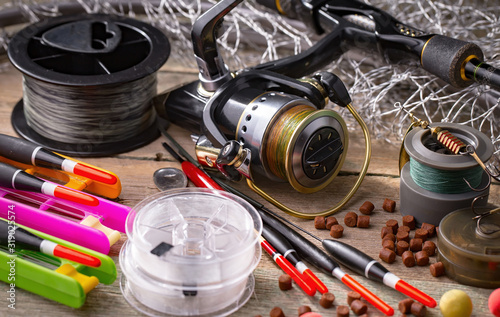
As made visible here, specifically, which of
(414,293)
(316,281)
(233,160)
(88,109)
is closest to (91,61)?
(88,109)

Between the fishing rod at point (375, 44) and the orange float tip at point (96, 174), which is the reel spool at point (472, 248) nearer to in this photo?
the fishing rod at point (375, 44)

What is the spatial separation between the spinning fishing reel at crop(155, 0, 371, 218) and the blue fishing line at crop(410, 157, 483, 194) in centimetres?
14

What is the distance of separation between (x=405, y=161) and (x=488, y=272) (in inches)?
11.8

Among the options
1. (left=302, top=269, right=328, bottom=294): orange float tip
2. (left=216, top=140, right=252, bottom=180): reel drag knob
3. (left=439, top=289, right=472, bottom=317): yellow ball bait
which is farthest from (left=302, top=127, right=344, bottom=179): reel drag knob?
(left=439, top=289, right=472, bottom=317): yellow ball bait

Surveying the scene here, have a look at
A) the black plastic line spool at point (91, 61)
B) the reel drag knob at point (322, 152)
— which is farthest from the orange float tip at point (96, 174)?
the reel drag knob at point (322, 152)

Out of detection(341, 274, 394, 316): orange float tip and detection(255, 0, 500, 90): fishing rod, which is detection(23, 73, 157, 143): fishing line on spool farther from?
detection(341, 274, 394, 316): orange float tip

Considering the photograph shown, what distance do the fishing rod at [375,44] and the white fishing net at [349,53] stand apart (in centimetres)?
7

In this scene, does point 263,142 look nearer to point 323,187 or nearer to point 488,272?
point 323,187

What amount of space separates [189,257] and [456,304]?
0.40m

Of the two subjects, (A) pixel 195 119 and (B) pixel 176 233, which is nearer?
(B) pixel 176 233

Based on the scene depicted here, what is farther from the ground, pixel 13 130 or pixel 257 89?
pixel 257 89

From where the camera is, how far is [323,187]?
4.22 feet

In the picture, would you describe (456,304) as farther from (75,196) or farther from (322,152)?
(75,196)

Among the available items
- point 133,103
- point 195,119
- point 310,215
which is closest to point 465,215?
point 310,215
